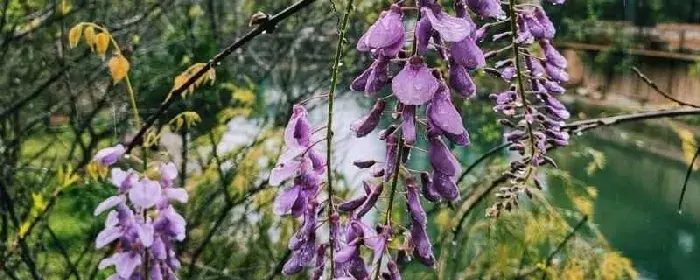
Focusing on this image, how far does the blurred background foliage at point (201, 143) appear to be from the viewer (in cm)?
165

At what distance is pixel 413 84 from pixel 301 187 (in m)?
0.13

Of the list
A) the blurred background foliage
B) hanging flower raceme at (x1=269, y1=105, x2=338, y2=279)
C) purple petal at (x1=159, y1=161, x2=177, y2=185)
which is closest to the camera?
hanging flower raceme at (x1=269, y1=105, x2=338, y2=279)

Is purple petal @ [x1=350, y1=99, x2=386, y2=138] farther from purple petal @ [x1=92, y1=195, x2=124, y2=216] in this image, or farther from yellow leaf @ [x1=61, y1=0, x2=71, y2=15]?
yellow leaf @ [x1=61, y1=0, x2=71, y2=15]

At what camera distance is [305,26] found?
2.70 meters

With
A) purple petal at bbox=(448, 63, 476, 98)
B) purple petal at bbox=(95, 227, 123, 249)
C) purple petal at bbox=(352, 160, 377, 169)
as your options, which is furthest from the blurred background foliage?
purple petal at bbox=(448, 63, 476, 98)

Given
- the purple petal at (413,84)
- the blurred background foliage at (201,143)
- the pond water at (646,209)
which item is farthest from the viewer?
the pond water at (646,209)

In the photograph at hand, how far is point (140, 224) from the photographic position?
65 cm

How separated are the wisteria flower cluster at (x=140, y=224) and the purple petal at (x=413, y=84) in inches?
13.2

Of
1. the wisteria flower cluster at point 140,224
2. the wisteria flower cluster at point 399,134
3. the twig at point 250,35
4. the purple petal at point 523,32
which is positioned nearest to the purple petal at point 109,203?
the wisteria flower cluster at point 140,224

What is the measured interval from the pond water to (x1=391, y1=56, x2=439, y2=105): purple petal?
15.6ft

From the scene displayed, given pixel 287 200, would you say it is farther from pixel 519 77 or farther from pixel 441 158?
pixel 519 77

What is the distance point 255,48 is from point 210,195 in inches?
40.1

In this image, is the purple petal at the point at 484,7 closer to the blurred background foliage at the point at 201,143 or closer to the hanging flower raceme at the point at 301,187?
the hanging flower raceme at the point at 301,187

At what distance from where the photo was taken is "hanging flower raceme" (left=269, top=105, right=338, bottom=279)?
0.48m
